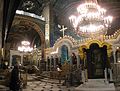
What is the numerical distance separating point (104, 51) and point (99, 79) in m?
1.52

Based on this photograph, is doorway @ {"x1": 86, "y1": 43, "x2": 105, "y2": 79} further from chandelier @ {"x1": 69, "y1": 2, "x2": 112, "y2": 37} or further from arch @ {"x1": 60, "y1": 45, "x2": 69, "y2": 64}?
arch @ {"x1": 60, "y1": 45, "x2": 69, "y2": 64}

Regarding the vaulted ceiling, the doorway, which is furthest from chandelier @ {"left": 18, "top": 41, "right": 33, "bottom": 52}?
the doorway

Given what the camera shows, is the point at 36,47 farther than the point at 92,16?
Yes

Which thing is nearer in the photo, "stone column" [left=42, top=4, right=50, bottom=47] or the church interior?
the church interior

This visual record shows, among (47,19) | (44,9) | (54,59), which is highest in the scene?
(44,9)

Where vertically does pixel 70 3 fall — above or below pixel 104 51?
above

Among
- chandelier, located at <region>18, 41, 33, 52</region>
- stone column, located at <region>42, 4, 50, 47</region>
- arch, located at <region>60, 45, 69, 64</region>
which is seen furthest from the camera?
chandelier, located at <region>18, 41, 33, 52</region>

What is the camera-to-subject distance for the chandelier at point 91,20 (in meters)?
13.2

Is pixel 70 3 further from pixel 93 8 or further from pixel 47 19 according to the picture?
pixel 93 8

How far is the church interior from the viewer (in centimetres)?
891

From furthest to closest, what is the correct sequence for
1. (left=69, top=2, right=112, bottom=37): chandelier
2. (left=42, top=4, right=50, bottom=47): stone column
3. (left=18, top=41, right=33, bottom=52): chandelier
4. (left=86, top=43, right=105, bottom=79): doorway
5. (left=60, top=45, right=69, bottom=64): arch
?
(left=18, top=41, right=33, bottom=52): chandelier < (left=42, top=4, right=50, bottom=47): stone column < (left=60, top=45, right=69, bottom=64): arch < (left=69, top=2, right=112, bottom=37): chandelier < (left=86, top=43, right=105, bottom=79): doorway

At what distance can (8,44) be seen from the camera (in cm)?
2431

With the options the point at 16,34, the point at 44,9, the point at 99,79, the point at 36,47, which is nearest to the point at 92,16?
the point at 99,79

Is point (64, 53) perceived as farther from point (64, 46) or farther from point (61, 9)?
point (61, 9)
